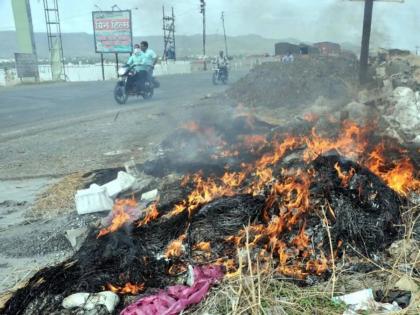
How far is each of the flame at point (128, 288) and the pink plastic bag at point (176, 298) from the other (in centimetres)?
24

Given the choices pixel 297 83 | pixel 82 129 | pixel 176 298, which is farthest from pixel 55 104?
pixel 176 298

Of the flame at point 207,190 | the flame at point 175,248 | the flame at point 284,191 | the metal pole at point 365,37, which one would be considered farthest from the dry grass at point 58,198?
the metal pole at point 365,37

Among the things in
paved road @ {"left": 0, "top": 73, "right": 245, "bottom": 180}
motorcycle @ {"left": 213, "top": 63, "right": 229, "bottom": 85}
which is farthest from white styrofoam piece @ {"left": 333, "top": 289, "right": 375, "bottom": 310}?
motorcycle @ {"left": 213, "top": 63, "right": 229, "bottom": 85}

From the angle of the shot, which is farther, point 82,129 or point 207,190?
point 82,129

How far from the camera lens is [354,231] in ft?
13.2

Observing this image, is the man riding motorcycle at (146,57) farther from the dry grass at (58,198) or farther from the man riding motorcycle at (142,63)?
the dry grass at (58,198)

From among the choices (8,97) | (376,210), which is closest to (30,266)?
(376,210)

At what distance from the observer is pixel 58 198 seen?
19.7 ft

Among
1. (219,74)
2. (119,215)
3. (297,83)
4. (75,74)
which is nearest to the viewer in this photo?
(119,215)

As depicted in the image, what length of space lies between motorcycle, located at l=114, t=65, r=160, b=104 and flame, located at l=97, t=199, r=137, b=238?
989 centimetres

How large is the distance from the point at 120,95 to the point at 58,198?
9.91 m

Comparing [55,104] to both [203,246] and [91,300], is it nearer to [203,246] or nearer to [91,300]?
[203,246]

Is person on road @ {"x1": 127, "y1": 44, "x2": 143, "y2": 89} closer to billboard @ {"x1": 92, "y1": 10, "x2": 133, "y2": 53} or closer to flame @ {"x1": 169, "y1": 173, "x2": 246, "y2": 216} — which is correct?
flame @ {"x1": 169, "y1": 173, "x2": 246, "y2": 216}

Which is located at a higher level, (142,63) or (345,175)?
(142,63)
